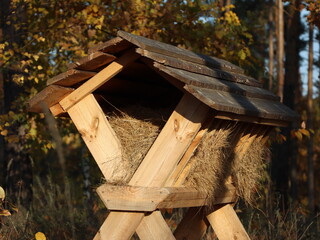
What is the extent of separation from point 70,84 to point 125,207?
1.19m

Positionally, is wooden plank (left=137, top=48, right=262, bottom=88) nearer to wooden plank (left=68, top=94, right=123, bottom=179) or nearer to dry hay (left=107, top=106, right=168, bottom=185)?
dry hay (left=107, top=106, right=168, bottom=185)

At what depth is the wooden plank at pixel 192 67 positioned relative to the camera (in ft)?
13.4

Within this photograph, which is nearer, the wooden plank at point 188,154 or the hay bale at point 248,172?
the wooden plank at point 188,154

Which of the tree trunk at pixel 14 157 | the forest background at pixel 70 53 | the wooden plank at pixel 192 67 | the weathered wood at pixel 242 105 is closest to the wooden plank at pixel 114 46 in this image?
the wooden plank at pixel 192 67

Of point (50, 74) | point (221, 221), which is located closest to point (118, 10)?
point (50, 74)

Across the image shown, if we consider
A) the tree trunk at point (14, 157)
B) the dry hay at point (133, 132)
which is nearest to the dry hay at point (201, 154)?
the dry hay at point (133, 132)

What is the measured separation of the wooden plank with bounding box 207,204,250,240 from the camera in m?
5.06

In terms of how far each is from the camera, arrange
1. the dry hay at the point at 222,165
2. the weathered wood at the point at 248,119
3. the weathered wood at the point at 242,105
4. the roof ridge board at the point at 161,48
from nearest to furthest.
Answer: the weathered wood at the point at 242,105 → the roof ridge board at the point at 161,48 → the weathered wood at the point at 248,119 → the dry hay at the point at 222,165

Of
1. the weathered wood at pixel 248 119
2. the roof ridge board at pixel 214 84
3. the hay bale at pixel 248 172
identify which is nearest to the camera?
the roof ridge board at pixel 214 84

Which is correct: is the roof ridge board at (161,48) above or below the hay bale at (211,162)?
above

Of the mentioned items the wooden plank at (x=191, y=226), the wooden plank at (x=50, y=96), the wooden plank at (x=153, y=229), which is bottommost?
the wooden plank at (x=191, y=226)

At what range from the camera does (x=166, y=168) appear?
13.8 feet

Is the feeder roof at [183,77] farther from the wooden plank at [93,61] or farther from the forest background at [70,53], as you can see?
the forest background at [70,53]

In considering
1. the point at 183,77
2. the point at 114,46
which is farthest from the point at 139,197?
the point at 114,46
